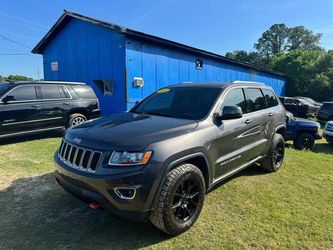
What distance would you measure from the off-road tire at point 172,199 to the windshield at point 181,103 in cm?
85

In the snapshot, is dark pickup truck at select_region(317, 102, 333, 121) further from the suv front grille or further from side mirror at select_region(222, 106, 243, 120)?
the suv front grille

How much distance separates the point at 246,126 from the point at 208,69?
473 inches

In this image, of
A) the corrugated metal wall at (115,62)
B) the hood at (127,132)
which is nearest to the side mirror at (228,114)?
the hood at (127,132)

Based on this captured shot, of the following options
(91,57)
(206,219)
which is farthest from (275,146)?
(91,57)

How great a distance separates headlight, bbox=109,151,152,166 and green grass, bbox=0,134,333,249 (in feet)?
3.16

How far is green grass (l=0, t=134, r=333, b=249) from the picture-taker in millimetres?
3178

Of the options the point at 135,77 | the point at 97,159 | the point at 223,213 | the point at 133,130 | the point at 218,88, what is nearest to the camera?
the point at 97,159

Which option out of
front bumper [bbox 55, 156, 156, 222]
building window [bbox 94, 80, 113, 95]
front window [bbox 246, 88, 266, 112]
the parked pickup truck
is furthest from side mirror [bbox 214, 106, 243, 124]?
building window [bbox 94, 80, 113, 95]

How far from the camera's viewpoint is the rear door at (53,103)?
8.51 metres

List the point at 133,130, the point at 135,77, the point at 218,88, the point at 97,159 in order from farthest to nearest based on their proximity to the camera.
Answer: the point at 135,77 → the point at 218,88 → the point at 133,130 → the point at 97,159

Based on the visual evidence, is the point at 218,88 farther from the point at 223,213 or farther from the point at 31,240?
the point at 31,240

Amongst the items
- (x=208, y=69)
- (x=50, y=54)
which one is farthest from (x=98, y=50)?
(x=208, y=69)

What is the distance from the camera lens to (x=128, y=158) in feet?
9.54

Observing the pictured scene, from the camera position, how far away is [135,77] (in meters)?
11.8
